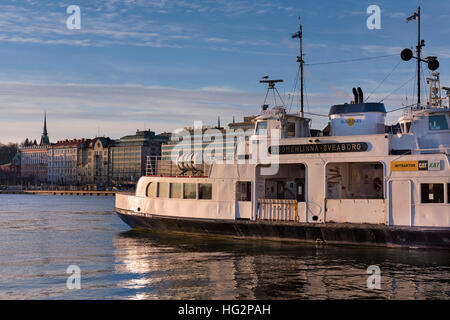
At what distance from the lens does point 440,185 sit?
61.2 feet

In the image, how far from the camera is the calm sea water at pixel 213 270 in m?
13.7

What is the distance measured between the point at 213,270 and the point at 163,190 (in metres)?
8.89

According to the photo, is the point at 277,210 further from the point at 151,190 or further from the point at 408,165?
the point at 151,190

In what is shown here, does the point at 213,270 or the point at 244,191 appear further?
the point at 244,191

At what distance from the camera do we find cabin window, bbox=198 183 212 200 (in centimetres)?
2316

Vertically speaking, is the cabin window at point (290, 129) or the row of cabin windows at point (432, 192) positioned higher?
the cabin window at point (290, 129)

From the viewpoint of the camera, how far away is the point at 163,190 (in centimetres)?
2478

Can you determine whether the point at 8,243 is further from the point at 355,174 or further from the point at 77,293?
the point at 355,174

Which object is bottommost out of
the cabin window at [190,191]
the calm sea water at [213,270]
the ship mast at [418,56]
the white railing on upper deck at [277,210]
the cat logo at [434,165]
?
the calm sea water at [213,270]
